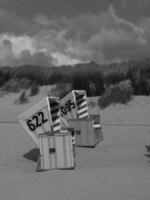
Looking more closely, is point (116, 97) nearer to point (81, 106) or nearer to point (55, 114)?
point (81, 106)

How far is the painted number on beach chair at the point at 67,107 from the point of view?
1534 cm

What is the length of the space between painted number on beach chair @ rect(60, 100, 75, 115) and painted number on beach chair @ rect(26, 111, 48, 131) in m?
3.88

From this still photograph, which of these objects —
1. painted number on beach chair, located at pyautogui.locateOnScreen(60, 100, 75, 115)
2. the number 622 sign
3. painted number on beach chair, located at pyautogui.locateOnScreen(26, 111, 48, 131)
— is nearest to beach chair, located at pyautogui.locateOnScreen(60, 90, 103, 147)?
painted number on beach chair, located at pyautogui.locateOnScreen(60, 100, 75, 115)

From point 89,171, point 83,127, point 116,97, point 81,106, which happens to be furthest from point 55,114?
point 116,97

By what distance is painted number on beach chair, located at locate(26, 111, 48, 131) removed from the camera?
11.3 m

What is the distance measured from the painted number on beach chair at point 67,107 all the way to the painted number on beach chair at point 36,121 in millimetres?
3883

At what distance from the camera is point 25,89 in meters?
33.1

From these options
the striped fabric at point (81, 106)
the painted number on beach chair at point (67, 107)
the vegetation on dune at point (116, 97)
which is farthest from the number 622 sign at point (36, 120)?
the vegetation on dune at point (116, 97)

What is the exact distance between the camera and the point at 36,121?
1138cm

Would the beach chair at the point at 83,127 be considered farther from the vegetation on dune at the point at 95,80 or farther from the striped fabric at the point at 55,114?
the vegetation on dune at the point at 95,80

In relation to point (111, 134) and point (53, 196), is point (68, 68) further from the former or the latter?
point (53, 196)

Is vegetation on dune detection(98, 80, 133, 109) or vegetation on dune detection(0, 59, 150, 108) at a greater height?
vegetation on dune detection(0, 59, 150, 108)

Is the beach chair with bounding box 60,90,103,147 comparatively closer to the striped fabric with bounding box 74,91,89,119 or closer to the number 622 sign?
the striped fabric with bounding box 74,91,89,119

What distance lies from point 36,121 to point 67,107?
4110 mm
